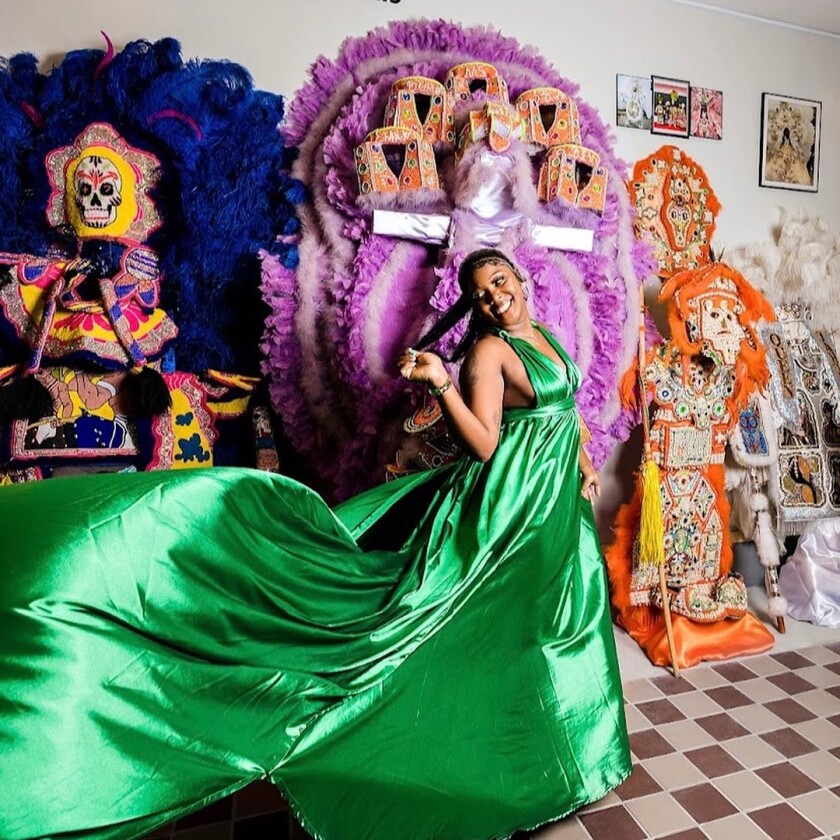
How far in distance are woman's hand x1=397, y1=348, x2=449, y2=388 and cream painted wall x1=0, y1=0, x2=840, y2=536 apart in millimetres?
1400

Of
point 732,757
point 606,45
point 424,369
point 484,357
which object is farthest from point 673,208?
point 732,757

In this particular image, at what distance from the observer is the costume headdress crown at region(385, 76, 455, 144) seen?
2.05 m

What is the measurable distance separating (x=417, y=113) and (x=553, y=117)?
0.44 metres

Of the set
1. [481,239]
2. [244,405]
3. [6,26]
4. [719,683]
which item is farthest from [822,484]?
[6,26]

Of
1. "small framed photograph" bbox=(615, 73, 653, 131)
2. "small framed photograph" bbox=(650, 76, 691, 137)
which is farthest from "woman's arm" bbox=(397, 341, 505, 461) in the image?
"small framed photograph" bbox=(650, 76, 691, 137)

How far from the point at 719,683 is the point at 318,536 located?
1.62 meters

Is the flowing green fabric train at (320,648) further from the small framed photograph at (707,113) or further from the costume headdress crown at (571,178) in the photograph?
the small framed photograph at (707,113)

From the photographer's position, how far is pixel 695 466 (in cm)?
260

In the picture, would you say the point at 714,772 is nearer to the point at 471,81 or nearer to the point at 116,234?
the point at 471,81

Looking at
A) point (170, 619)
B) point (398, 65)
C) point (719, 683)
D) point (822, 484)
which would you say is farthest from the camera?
point (822, 484)

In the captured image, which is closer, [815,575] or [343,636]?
[343,636]

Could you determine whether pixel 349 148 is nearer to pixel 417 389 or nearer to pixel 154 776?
pixel 417 389

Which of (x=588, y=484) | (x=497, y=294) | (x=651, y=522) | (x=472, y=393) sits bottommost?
(x=651, y=522)

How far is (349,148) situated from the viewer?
213 cm
